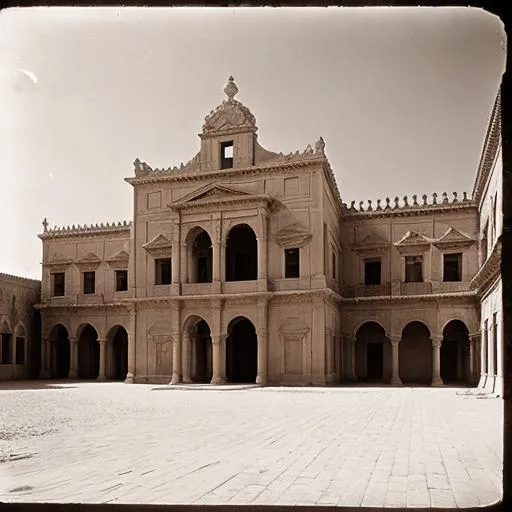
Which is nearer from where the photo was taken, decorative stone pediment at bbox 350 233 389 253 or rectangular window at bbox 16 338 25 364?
decorative stone pediment at bbox 350 233 389 253

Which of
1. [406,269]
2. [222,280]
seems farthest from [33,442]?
[406,269]

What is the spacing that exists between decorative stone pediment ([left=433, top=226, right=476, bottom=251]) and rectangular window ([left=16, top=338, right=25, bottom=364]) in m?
23.6

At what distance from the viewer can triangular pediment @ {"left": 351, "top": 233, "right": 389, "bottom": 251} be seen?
3316 centimetres

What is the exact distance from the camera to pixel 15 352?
36.6m

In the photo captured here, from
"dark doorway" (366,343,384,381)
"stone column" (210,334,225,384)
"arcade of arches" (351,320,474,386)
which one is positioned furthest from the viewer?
"dark doorway" (366,343,384,381)

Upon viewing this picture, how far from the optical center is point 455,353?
33312 mm

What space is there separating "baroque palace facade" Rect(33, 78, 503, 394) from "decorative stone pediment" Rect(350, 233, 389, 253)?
0.06 m

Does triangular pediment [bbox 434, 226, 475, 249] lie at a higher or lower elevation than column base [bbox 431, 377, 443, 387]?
higher

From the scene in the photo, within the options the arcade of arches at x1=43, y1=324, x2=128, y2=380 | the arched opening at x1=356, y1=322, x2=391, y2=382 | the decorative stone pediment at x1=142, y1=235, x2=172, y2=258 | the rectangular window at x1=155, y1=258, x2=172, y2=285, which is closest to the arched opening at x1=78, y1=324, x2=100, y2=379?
the arcade of arches at x1=43, y1=324, x2=128, y2=380

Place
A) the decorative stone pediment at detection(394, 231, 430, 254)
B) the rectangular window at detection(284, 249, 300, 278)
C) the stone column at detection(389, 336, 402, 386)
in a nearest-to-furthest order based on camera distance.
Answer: the rectangular window at detection(284, 249, 300, 278), the stone column at detection(389, 336, 402, 386), the decorative stone pediment at detection(394, 231, 430, 254)

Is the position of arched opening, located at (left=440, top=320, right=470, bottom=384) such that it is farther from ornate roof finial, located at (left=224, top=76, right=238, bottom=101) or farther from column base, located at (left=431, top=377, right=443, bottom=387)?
ornate roof finial, located at (left=224, top=76, right=238, bottom=101)

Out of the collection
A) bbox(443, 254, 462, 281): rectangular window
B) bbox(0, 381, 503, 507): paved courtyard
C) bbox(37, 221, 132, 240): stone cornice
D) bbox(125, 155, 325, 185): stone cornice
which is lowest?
bbox(0, 381, 503, 507): paved courtyard

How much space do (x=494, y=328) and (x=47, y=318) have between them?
2549 centimetres

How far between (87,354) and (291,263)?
16.6m
